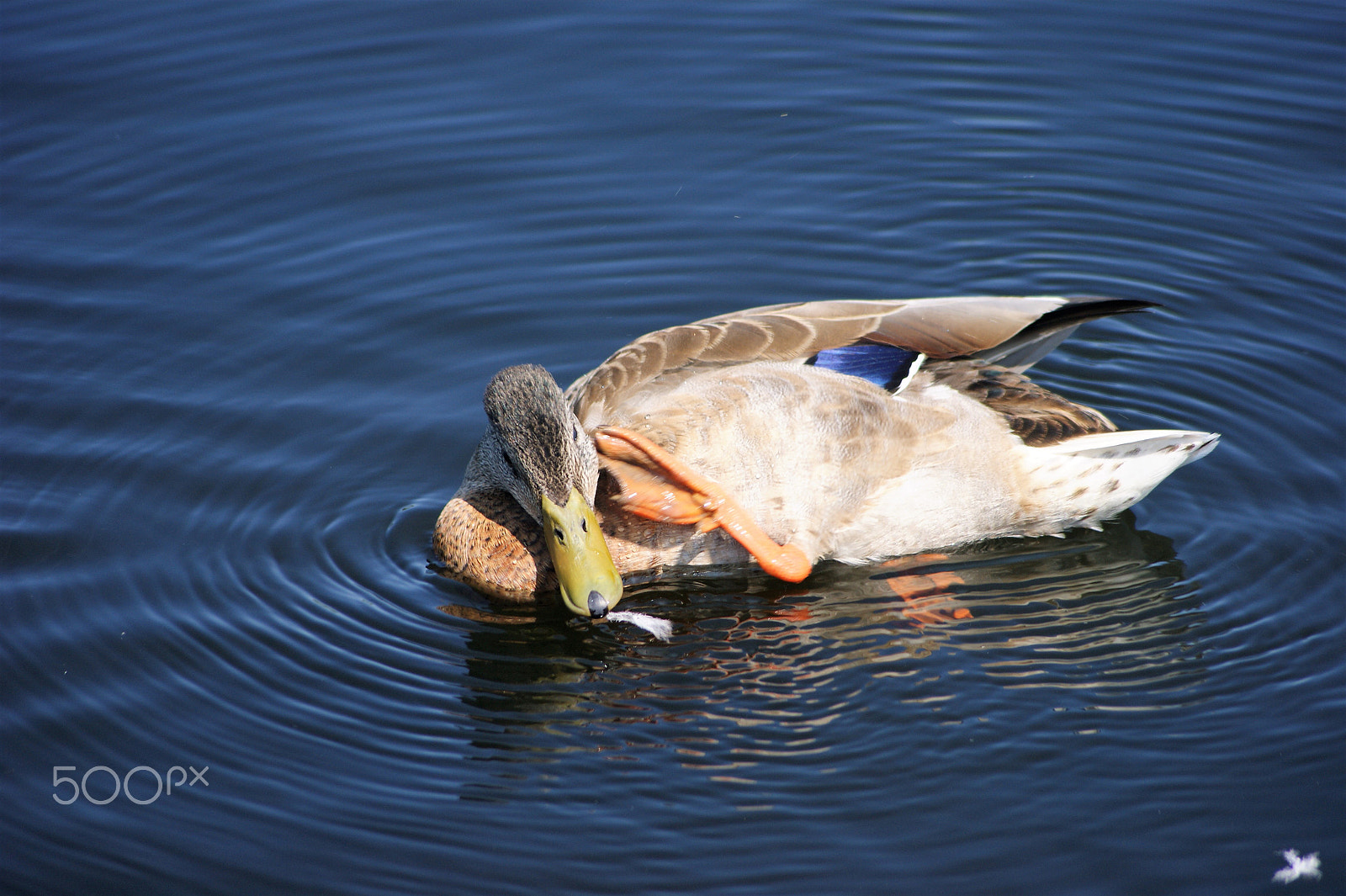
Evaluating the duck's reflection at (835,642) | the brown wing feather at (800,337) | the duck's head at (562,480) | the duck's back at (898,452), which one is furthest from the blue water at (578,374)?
the brown wing feather at (800,337)

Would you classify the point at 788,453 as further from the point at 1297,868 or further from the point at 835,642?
the point at 1297,868

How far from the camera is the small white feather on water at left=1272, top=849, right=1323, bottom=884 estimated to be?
485 centimetres

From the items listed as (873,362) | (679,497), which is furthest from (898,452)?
(679,497)

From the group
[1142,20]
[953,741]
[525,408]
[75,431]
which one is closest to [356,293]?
[75,431]

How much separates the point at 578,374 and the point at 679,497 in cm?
236

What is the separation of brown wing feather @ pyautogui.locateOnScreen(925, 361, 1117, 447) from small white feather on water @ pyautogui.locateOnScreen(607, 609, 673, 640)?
1914 mm

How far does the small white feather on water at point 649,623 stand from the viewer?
638cm

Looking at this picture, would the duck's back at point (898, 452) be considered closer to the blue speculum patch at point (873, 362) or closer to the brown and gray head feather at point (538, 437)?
the blue speculum patch at point (873, 362)

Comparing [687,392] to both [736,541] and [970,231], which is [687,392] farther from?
[970,231]

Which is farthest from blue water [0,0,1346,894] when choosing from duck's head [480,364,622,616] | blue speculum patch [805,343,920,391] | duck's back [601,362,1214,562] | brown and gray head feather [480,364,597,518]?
blue speculum patch [805,343,920,391]

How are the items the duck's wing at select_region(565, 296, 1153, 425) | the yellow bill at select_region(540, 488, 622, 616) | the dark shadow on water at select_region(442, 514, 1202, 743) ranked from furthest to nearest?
the duck's wing at select_region(565, 296, 1153, 425) → the yellow bill at select_region(540, 488, 622, 616) → the dark shadow on water at select_region(442, 514, 1202, 743)

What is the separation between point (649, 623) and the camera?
640 cm

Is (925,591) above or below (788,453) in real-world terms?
below

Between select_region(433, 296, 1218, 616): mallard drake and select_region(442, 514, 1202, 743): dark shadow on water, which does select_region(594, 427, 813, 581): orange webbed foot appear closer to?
select_region(433, 296, 1218, 616): mallard drake
